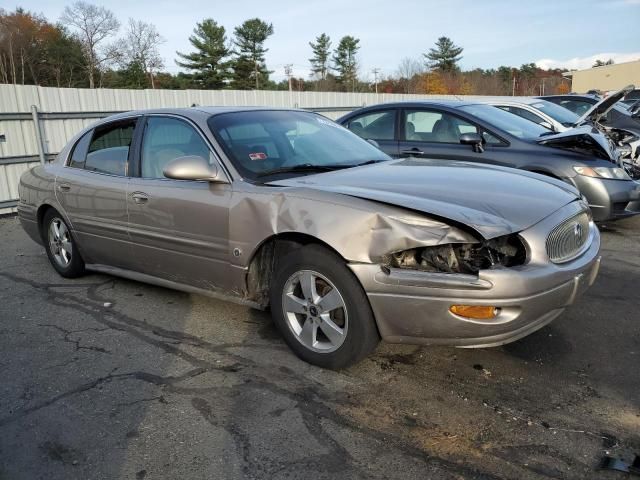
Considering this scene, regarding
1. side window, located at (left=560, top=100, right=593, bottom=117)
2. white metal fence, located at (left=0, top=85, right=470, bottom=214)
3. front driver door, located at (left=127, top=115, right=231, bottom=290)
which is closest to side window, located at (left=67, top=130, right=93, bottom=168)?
front driver door, located at (left=127, top=115, right=231, bottom=290)

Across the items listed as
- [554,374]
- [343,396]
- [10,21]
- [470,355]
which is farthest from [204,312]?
[10,21]

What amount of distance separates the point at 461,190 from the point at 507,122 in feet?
13.4

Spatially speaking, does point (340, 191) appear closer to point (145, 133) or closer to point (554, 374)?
point (554, 374)

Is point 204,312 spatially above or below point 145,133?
below

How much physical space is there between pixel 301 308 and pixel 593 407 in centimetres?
163

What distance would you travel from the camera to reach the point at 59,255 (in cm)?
526

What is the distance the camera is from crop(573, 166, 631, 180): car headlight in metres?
5.98

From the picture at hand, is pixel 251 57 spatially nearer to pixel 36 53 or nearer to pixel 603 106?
pixel 36 53

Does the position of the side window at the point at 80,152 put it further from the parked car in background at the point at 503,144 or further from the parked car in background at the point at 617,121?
the parked car in background at the point at 617,121

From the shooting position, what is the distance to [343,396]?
292cm

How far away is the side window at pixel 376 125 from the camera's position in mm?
7070

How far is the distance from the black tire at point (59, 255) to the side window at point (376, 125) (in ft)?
12.2

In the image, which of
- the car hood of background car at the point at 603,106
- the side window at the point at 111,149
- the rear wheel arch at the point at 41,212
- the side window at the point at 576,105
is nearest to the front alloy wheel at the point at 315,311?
the side window at the point at 111,149

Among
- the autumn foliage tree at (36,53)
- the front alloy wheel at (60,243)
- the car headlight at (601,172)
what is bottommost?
the front alloy wheel at (60,243)
